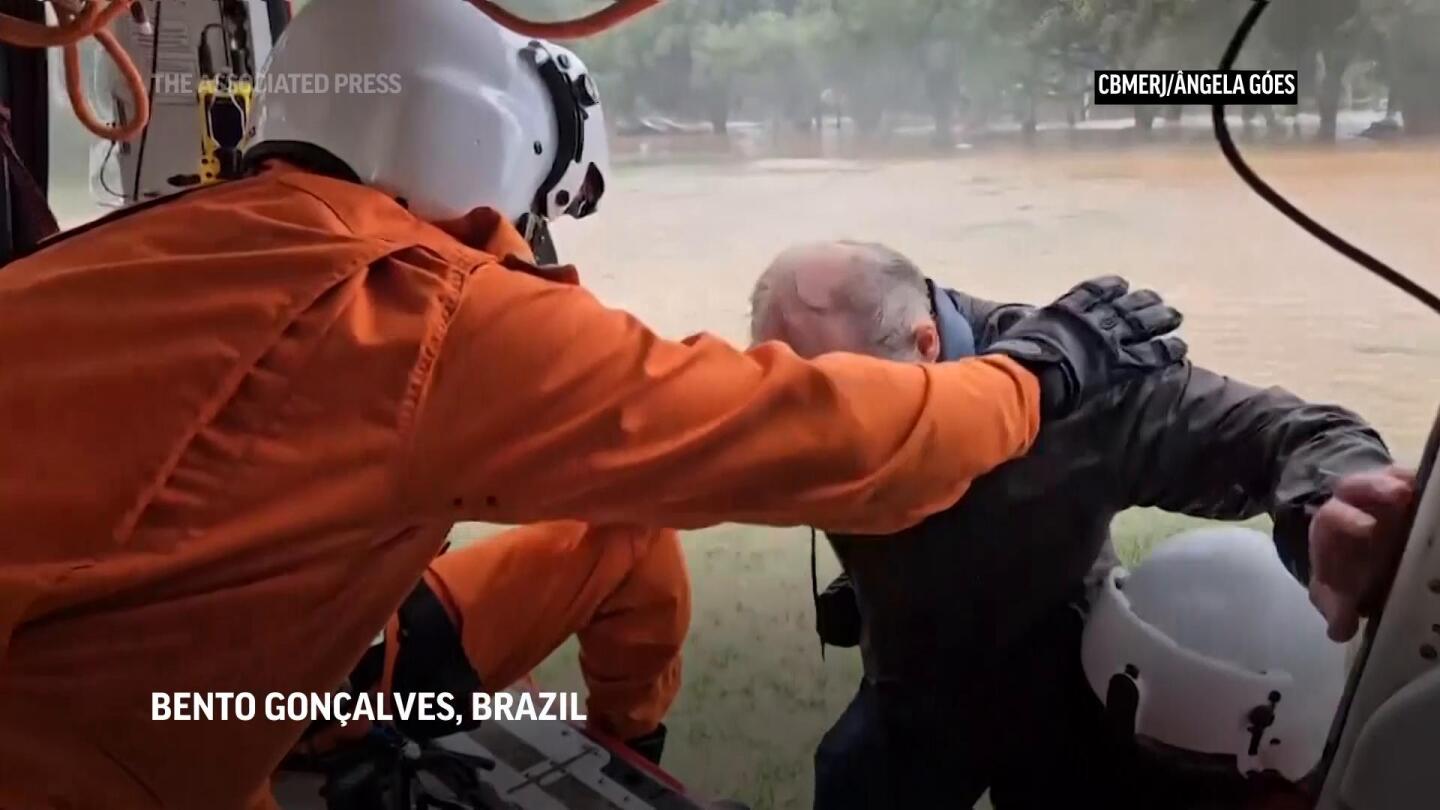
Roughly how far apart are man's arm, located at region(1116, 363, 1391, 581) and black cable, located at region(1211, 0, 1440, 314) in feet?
0.45

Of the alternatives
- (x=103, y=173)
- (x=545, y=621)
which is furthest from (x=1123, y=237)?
(x=103, y=173)

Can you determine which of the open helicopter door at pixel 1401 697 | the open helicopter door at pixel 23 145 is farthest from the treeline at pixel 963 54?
the open helicopter door at pixel 23 145

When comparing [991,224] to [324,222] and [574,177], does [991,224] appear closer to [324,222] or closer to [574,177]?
[574,177]

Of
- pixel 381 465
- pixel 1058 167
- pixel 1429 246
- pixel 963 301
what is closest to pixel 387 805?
pixel 381 465

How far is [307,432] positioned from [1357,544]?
58 cm

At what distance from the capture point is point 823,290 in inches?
41.5

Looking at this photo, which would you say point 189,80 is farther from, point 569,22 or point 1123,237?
point 1123,237

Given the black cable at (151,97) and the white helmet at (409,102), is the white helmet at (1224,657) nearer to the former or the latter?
the white helmet at (409,102)

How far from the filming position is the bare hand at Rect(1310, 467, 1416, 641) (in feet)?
2.20

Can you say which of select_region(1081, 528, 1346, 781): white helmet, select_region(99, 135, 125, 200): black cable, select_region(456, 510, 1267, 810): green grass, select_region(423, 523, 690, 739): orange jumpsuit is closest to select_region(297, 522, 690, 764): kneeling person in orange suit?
select_region(423, 523, 690, 739): orange jumpsuit

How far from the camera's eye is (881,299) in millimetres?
1044

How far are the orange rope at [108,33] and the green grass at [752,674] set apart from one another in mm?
600

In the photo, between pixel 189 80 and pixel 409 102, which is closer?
pixel 409 102

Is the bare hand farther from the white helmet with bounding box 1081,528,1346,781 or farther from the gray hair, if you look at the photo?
the gray hair
